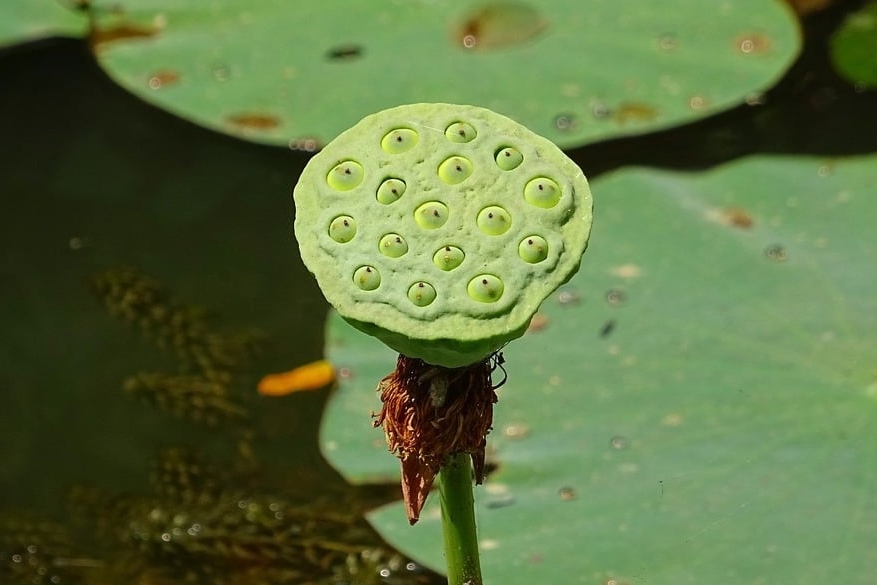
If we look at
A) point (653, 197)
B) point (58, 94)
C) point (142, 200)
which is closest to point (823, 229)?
point (653, 197)

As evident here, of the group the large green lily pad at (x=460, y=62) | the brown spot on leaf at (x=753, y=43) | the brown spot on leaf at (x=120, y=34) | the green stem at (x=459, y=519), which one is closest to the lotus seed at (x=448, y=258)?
the green stem at (x=459, y=519)

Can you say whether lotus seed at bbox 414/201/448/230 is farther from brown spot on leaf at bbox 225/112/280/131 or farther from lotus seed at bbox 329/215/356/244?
brown spot on leaf at bbox 225/112/280/131

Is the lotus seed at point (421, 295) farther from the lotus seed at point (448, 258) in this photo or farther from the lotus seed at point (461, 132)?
the lotus seed at point (461, 132)

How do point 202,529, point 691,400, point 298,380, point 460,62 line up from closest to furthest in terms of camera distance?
point 691,400 < point 202,529 < point 298,380 < point 460,62

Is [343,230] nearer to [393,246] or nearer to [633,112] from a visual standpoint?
[393,246]

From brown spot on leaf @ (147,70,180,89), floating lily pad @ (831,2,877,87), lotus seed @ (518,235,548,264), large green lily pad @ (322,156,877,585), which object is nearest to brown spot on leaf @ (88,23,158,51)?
brown spot on leaf @ (147,70,180,89)

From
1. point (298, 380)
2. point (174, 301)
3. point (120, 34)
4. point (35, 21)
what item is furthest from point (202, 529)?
point (35, 21)
